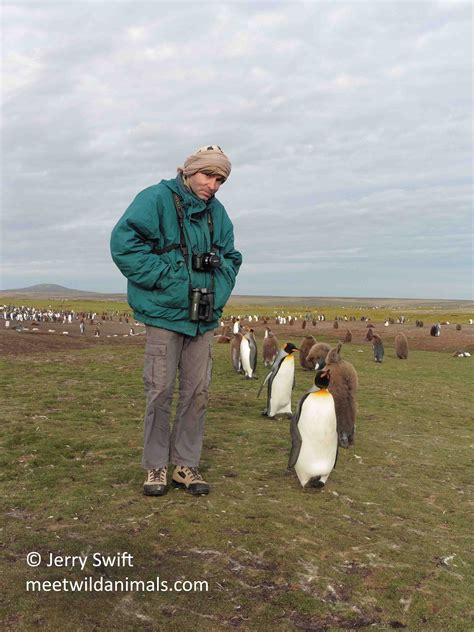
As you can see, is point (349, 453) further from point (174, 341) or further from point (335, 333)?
point (335, 333)

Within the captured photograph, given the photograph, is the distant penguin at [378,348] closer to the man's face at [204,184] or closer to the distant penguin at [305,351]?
the distant penguin at [305,351]

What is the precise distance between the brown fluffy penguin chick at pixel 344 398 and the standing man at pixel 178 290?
279cm

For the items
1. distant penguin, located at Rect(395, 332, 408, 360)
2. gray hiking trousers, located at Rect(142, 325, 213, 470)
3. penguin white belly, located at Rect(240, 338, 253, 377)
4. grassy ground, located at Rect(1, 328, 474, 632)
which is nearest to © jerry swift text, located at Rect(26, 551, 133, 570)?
grassy ground, located at Rect(1, 328, 474, 632)

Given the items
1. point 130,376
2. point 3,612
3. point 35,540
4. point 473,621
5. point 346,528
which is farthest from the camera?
point 130,376

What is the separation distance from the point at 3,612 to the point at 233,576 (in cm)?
133

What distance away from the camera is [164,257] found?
4.30 meters

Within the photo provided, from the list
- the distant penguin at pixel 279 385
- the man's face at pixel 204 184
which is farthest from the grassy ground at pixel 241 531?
the man's face at pixel 204 184

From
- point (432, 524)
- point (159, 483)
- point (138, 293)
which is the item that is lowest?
point (432, 524)

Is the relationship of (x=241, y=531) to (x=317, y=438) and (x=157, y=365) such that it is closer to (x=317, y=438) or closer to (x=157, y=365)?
(x=157, y=365)

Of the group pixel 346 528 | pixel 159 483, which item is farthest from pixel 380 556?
pixel 159 483

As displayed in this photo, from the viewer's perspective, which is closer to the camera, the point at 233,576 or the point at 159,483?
the point at 233,576

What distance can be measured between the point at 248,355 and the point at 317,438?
8.11 m

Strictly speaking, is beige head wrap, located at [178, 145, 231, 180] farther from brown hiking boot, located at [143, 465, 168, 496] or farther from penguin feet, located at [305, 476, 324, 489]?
penguin feet, located at [305, 476, 324, 489]

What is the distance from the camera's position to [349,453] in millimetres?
6621
